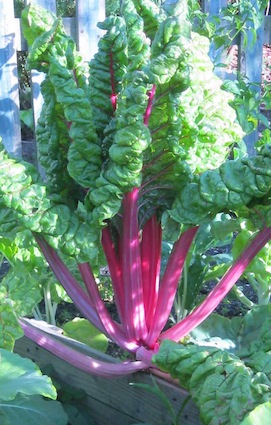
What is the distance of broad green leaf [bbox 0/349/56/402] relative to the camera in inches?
49.8

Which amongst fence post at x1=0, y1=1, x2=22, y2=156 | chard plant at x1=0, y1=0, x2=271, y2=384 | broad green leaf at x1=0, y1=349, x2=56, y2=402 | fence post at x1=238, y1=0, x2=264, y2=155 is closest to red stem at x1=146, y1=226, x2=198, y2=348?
chard plant at x1=0, y1=0, x2=271, y2=384

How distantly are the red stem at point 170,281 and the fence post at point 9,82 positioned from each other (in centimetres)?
204

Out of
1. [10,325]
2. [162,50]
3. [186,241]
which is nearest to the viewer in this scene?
[162,50]

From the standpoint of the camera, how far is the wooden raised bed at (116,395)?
1.77 metres

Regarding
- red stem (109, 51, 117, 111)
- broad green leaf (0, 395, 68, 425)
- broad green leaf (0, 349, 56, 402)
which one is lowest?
broad green leaf (0, 395, 68, 425)

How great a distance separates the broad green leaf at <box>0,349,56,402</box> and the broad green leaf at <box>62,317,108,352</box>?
78cm

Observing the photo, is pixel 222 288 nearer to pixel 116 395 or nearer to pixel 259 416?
pixel 116 395

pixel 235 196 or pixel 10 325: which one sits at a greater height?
pixel 235 196

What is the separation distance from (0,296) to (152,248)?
455 mm

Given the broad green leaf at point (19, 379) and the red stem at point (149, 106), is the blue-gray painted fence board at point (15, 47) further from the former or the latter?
the broad green leaf at point (19, 379)

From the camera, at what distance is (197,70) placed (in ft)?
6.17

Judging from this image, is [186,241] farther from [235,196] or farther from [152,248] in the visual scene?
[235,196]

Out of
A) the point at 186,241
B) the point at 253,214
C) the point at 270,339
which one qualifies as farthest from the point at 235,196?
the point at 270,339

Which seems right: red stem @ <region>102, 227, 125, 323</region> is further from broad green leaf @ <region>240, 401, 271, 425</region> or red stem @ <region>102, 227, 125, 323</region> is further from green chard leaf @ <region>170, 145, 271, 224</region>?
broad green leaf @ <region>240, 401, 271, 425</region>
